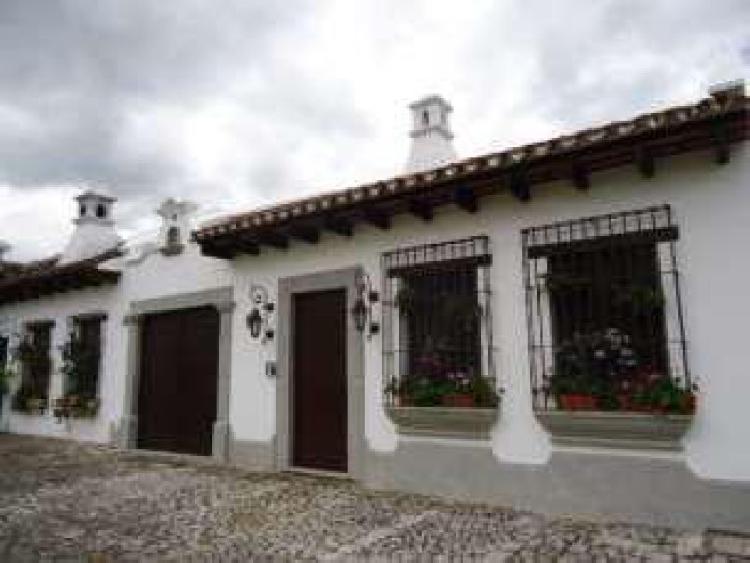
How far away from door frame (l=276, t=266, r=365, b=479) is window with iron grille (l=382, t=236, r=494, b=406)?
457 millimetres

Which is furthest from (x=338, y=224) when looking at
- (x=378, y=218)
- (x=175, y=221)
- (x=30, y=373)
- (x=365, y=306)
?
(x=30, y=373)

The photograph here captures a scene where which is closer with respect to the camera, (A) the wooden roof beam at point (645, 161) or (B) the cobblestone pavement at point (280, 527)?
(B) the cobblestone pavement at point (280, 527)

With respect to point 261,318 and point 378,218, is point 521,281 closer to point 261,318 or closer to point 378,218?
point 378,218

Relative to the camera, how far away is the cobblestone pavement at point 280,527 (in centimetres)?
446

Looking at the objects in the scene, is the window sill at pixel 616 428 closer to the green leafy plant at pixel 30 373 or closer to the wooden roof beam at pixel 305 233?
the wooden roof beam at pixel 305 233

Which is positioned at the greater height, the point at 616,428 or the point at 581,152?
the point at 581,152

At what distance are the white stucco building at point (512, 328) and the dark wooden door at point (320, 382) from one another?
0.03m

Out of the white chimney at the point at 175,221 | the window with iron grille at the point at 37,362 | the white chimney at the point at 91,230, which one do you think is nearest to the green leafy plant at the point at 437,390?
the white chimney at the point at 175,221

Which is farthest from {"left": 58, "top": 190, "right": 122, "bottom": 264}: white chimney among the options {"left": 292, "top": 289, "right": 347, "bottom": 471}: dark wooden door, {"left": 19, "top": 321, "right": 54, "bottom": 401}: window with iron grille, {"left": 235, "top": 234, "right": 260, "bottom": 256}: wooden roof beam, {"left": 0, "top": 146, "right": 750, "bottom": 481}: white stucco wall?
{"left": 292, "top": 289, "right": 347, "bottom": 471}: dark wooden door

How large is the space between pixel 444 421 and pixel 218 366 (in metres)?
3.99

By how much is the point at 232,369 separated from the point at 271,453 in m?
1.38

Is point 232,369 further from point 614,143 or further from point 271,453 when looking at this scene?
point 614,143

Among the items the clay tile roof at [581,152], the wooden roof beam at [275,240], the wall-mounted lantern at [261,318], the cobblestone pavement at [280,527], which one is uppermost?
the clay tile roof at [581,152]

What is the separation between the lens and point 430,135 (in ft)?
33.1
